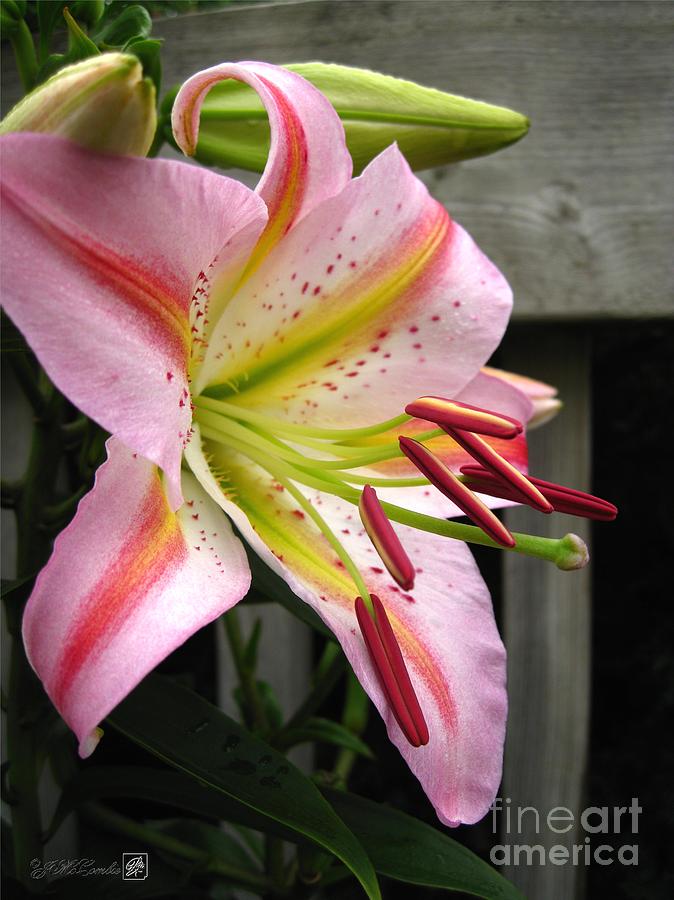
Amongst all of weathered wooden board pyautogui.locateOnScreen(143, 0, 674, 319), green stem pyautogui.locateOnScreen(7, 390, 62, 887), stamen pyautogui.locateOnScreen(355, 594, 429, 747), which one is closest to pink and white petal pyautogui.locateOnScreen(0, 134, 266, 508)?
stamen pyautogui.locateOnScreen(355, 594, 429, 747)

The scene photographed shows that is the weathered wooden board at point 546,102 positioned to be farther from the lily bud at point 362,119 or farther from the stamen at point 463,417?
the stamen at point 463,417

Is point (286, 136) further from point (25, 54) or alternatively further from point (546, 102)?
point (546, 102)

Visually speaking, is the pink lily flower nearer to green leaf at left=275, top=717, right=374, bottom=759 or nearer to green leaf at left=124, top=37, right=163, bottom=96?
green leaf at left=124, top=37, right=163, bottom=96

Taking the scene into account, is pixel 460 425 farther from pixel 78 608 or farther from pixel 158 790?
pixel 158 790

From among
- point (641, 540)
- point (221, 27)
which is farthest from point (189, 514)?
point (641, 540)
